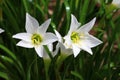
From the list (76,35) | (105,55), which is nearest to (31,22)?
(76,35)

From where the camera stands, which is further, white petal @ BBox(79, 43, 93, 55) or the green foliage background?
the green foliage background

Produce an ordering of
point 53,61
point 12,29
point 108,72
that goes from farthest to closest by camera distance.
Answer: point 12,29
point 108,72
point 53,61

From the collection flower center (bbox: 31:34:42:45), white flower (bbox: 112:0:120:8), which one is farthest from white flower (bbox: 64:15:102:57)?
white flower (bbox: 112:0:120:8)

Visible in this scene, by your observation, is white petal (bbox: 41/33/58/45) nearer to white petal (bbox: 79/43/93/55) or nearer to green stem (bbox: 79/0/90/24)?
white petal (bbox: 79/43/93/55)

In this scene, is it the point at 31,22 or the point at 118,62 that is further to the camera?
the point at 118,62

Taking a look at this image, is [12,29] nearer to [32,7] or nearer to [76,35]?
[32,7]
